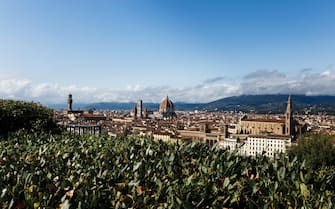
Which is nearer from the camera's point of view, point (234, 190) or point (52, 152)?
point (234, 190)

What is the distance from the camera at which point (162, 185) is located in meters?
2.16

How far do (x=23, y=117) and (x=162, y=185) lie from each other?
9318 millimetres

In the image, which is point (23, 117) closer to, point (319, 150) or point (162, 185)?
point (162, 185)

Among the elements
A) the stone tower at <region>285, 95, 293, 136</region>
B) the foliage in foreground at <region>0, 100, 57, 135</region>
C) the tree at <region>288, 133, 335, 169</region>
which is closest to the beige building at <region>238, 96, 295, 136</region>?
the stone tower at <region>285, 95, 293, 136</region>

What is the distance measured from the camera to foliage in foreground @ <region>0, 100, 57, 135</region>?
393 inches

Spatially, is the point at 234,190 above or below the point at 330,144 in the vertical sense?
above

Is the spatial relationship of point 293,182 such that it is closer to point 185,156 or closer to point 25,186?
point 185,156

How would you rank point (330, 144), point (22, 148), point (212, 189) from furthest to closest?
point (330, 144) < point (22, 148) < point (212, 189)

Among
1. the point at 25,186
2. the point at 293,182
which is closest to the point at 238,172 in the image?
the point at 293,182

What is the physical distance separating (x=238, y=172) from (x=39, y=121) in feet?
28.6

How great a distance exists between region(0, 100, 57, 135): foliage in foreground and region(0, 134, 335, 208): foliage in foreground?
24.3ft

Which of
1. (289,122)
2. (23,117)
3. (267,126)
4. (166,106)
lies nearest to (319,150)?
(23,117)

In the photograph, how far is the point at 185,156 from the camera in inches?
137

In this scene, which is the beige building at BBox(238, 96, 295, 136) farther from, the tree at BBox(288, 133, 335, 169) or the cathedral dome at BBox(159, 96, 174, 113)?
the tree at BBox(288, 133, 335, 169)
